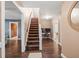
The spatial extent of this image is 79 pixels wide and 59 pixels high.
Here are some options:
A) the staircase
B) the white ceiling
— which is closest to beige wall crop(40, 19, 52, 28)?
the staircase

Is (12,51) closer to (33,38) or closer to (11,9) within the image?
(33,38)

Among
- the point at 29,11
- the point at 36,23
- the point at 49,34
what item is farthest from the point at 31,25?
the point at 49,34

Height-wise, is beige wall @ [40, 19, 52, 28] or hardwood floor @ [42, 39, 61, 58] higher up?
beige wall @ [40, 19, 52, 28]

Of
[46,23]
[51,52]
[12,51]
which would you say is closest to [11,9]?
[12,51]

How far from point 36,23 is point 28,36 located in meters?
1.77

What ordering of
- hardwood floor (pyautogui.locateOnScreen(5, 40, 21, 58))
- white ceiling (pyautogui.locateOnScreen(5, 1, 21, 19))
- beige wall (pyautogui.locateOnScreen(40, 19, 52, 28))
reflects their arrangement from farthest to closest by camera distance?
beige wall (pyautogui.locateOnScreen(40, 19, 52, 28)) < hardwood floor (pyautogui.locateOnScreen(5, 40, 21, 58)) < white ceiling (pyautogui.locateOnScreen(5, 1, 21, 19))

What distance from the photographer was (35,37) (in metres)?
8.87

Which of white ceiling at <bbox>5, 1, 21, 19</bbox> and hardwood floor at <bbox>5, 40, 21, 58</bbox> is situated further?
hardwood floor at <bbox>5, 40, 21, 58</bbox>

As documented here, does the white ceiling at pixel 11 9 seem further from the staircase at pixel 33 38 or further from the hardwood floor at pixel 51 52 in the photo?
the hardwood floor at pixel 51 52

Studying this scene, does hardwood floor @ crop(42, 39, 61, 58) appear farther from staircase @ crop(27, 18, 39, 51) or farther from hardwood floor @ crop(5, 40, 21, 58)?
hardwood floor @ crop(5, 40, 21, 58)

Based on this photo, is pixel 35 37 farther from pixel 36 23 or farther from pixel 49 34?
pixel 49 34

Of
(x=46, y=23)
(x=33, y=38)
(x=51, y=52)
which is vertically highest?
(x=46, y=23)

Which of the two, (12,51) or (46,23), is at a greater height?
(46,23)

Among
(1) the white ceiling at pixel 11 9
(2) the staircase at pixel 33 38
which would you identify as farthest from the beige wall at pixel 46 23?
(1) the white ceiling at pixel 11 9
